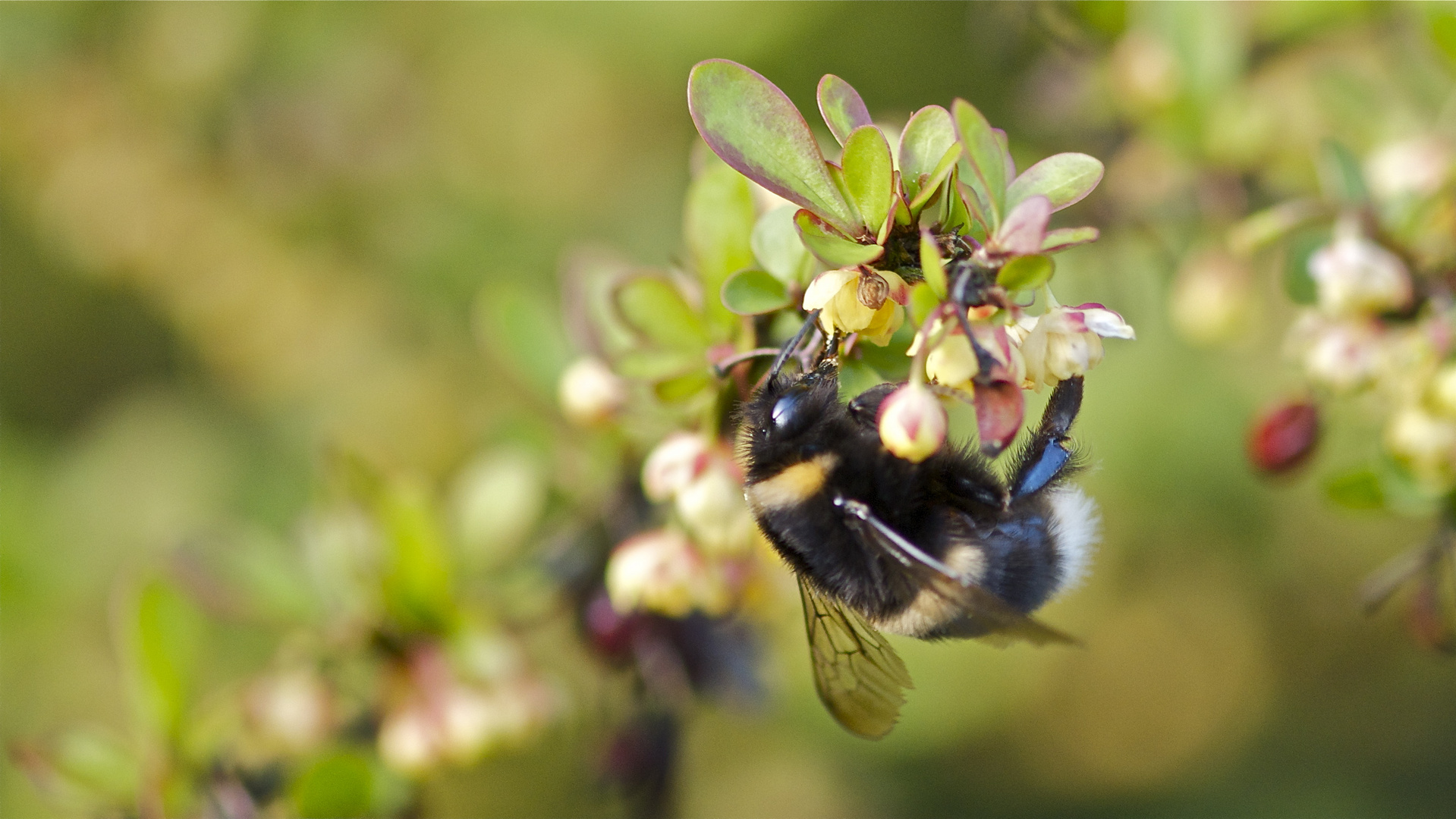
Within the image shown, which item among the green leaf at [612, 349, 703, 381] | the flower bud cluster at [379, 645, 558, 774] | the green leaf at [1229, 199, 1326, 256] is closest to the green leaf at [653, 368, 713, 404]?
the green leaf at [612, 349, 703, 381]

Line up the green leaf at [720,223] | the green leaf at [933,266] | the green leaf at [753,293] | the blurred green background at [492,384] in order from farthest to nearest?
the blurred green background at [492,384], the green leaf at [720,223], the green leaf at [753,293], the green leaf at [933,266]

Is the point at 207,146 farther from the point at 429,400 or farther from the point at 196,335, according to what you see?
the point at 429,400

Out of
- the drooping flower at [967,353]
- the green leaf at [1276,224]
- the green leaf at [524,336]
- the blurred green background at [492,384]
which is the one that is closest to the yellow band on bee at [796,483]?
the drooping flower at [967,353]

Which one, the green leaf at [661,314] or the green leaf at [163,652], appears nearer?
the green leaf at [661,314]

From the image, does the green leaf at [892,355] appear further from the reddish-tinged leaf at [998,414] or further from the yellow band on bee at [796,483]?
the reddish-tinged leaf at [998,414]

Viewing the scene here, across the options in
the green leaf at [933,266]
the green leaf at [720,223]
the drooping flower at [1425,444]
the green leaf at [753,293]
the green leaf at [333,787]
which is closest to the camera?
the green leaf at [933,266]

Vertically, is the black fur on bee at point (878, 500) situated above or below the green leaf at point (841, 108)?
below

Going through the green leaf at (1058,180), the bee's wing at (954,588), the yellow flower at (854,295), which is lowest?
the bee's wing at (954,588)

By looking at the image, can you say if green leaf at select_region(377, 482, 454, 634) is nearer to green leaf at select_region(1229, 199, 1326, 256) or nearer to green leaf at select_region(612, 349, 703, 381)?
green leaf at select_region(612, 349, 703, 381)
